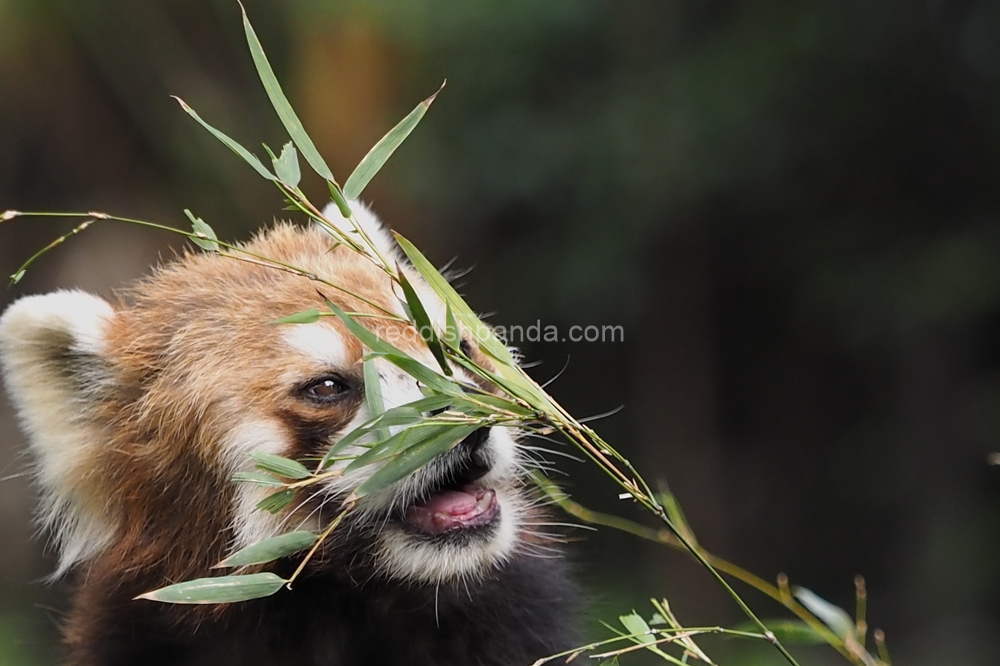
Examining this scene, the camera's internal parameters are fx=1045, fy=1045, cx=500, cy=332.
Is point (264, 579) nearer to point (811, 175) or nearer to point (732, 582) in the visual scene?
point (811, 175)

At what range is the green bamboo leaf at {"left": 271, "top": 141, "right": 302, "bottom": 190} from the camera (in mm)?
1602

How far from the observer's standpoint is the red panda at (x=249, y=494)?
6.88ft

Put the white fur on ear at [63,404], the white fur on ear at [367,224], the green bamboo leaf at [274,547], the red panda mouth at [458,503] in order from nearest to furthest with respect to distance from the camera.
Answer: the green bamboo leaf at [274,547] < the red panda mouth at [458,503] < the white fur on ear at [63,404] < the white fur on ear at [367,224]

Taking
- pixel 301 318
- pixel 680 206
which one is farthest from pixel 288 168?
pixel 680 206

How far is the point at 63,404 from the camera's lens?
2.38 m

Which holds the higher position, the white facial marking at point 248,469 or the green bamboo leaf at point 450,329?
the green bamboo leaf at point 450,329

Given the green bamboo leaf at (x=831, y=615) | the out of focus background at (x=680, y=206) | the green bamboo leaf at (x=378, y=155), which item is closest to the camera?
the green bamboo leaf at (x=378, y=155)

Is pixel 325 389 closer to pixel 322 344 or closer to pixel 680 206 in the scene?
pixel 322 344

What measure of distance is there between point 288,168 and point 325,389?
0.62 metres

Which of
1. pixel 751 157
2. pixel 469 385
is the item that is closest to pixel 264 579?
pixel 469 385

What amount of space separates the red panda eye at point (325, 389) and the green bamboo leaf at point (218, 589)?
0.60 metres

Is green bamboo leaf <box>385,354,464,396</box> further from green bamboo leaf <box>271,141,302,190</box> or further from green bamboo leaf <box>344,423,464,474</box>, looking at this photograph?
Result: green bamboo leaf <box>271,141,302,190</box>

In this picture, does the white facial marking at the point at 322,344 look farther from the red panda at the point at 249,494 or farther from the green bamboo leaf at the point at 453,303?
the green bamboo leaf at the point at 453,303

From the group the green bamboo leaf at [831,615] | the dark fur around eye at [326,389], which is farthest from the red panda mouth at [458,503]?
the green bamboo leaf at [831,615]
